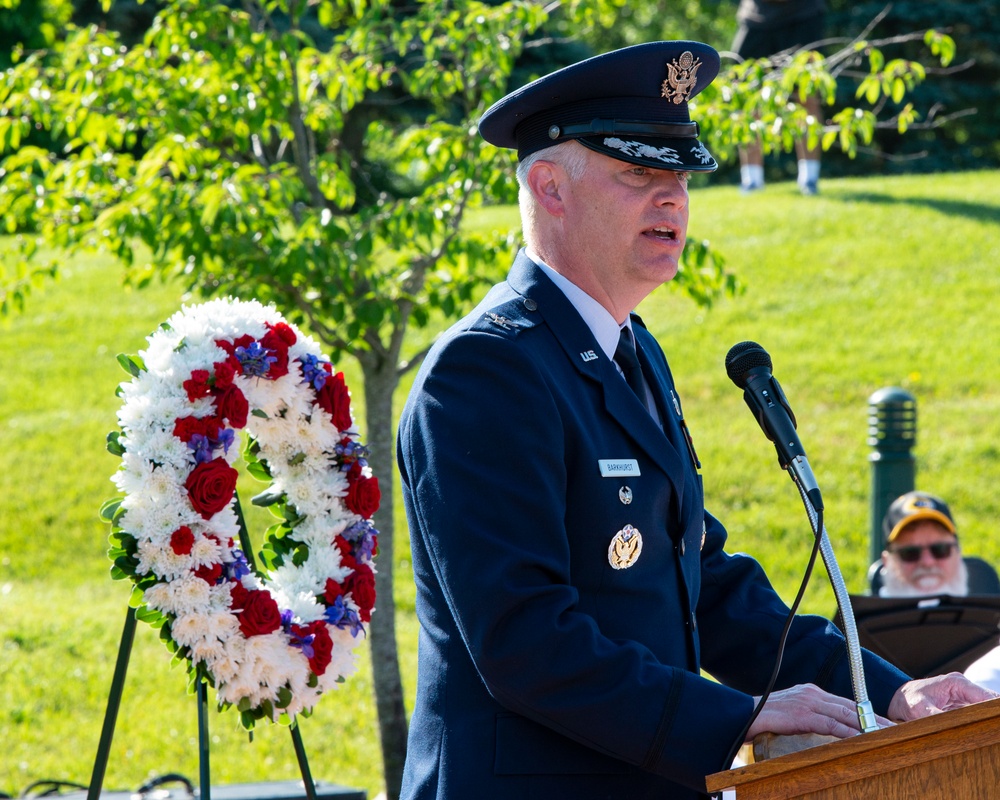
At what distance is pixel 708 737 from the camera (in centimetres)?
222

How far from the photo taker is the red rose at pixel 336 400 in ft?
13.2

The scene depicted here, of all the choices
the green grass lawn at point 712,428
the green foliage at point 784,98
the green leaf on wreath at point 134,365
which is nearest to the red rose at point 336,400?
the green leaf on wreath at point 134,365

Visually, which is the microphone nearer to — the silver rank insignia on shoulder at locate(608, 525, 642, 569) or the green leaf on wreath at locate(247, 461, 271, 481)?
the silver rank insignia on shoulder at locate(608, 525, 642, 569)

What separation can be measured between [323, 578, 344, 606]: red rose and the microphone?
1.91m

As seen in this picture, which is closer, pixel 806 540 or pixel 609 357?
pixel 609 357

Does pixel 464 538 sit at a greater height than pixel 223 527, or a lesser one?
greater

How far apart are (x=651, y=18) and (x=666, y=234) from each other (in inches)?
1243

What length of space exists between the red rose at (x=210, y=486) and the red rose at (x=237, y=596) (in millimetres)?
219

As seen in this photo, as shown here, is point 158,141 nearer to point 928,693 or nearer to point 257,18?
point 257,18

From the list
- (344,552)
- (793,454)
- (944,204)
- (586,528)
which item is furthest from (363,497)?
(944,204)

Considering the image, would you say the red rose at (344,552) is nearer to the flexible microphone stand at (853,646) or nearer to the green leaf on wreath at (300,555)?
the green leaf on wreath at (300,555)

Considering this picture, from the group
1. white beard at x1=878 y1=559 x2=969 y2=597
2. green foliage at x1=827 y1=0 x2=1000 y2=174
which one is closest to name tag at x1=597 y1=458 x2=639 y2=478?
white beard at x1=878 y1=559 x2=969 y2=597

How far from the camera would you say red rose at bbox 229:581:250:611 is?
3689 millimetres

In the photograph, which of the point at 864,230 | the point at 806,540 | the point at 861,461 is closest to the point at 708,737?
the point at 806,540
